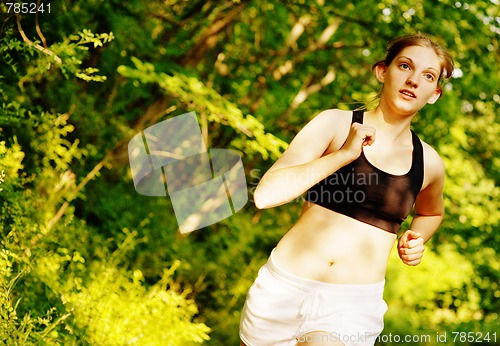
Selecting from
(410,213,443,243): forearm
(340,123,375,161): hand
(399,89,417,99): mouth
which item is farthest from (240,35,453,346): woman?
(410,213,443,243): forearm

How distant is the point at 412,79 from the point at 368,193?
45 centimetres

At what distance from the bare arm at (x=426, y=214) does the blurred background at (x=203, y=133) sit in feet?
1.54

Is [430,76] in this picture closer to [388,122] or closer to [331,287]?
[388,122]

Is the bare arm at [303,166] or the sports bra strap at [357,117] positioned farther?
the sports bra strap at [357,117]

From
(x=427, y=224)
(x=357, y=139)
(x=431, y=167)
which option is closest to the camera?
(x=357, y=139)

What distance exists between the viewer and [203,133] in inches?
286

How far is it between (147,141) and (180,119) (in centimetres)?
50

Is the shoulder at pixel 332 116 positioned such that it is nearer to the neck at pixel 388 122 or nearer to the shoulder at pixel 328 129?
the shoulder at pixel 328 129

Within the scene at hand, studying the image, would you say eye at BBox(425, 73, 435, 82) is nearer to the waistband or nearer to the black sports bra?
the black sports bra

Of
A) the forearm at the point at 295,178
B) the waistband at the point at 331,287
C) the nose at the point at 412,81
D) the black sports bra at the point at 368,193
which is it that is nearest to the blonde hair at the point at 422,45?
the nose at the point at 412,81

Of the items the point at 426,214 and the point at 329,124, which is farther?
the point at 426,214

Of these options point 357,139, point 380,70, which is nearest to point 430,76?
point 380,70

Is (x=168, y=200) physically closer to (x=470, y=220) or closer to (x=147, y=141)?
(x=147, y=141)

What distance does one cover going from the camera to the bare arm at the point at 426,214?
7.96 feet
